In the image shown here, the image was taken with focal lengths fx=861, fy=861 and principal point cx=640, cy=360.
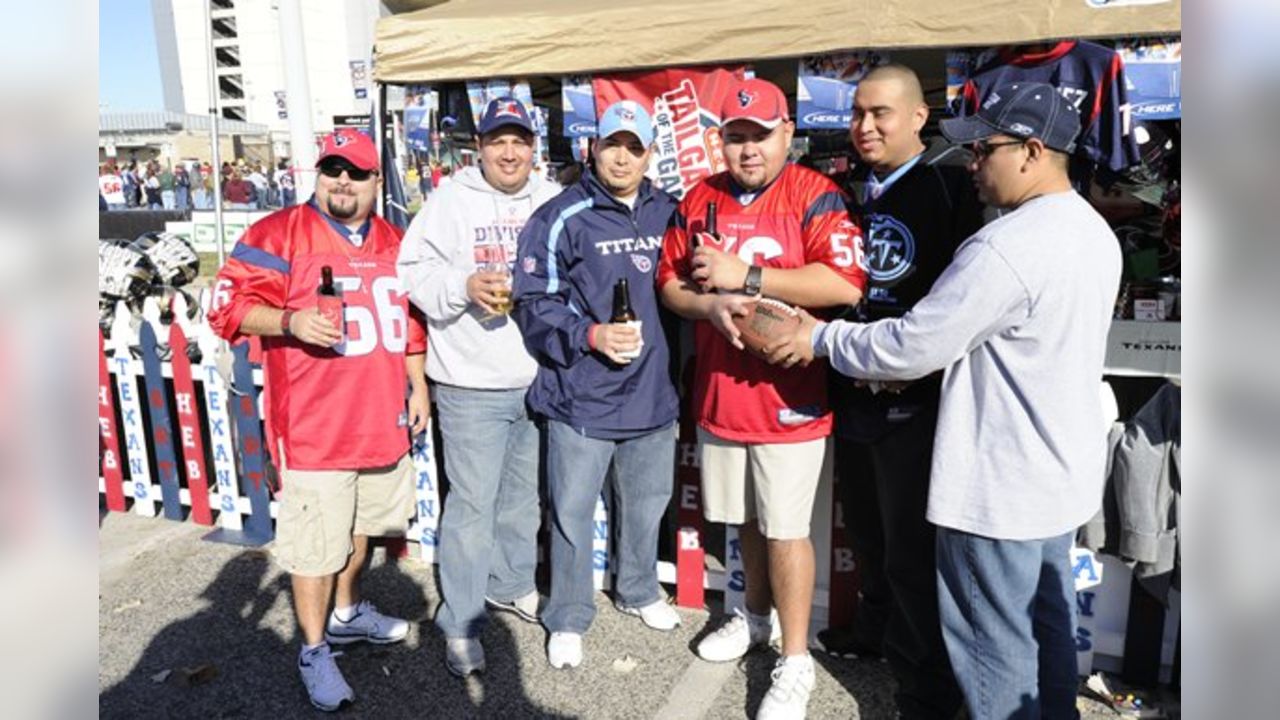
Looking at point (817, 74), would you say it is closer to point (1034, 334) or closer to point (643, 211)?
point (643, 211)

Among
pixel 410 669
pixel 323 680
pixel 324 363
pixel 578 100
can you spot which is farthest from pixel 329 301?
pixel 578 100

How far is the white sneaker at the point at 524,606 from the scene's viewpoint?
405cm

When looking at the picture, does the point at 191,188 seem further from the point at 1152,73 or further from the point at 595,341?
the point at 1152,73

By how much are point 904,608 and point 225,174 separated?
35409 millimetres

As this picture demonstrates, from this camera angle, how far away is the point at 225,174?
33125mm

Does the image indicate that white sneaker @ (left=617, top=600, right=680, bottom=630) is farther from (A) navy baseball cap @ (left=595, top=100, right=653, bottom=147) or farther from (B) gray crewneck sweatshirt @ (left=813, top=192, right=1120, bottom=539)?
(A) navy baseball cap @ (left=595, top=100, right=653, bottom=147)

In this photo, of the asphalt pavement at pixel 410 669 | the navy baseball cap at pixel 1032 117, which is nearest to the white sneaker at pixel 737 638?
the asphalt pavement at pixel 410 669

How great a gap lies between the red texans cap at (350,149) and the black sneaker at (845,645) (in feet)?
8.99

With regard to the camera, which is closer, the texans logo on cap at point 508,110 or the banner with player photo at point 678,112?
the texans logo on cap at point 508,110

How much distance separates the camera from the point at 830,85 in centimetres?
561

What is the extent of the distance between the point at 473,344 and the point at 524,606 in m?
1.31

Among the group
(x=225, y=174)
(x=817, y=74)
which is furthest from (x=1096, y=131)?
(x=225, y=174)

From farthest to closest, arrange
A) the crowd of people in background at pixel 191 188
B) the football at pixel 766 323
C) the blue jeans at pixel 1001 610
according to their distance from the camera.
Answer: the crowd of people in background at pixel 191 188 → the football at pixel 766 323 → the blue jeans at pixel 1001 610

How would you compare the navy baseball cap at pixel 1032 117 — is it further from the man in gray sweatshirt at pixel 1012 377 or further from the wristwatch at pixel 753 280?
the wristwatch at pixel 753 280
